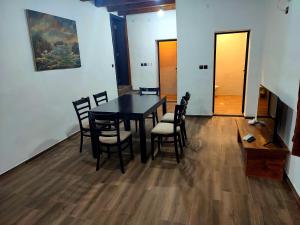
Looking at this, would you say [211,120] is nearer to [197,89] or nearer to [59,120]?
[197,89]

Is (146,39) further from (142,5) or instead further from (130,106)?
(130,106)

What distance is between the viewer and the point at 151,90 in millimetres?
4426

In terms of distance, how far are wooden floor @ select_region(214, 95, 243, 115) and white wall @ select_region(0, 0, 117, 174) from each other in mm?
3288

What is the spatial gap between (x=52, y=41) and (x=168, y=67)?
14.5 ft

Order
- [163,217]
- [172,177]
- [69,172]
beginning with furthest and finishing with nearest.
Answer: [69,172]
[172,177]
[163,217]

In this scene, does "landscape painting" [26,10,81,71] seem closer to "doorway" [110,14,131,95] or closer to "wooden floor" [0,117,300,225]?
"wooden floor" [0,117,300,225]

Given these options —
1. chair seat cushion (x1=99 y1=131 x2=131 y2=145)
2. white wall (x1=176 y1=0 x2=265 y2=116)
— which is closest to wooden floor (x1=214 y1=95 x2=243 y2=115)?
white wall (x1=176 y1=0 x2=265 y2=116)

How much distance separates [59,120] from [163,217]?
2.76m

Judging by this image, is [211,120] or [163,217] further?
[211,120]

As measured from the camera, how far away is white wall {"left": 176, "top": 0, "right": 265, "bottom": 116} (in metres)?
4.38

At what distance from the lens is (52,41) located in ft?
12.0

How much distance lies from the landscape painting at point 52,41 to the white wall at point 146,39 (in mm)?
3380

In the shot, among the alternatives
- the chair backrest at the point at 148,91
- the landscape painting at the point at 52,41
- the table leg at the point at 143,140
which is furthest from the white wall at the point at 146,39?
the table leg at the point at 143,140

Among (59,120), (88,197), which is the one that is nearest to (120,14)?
(59,120)
